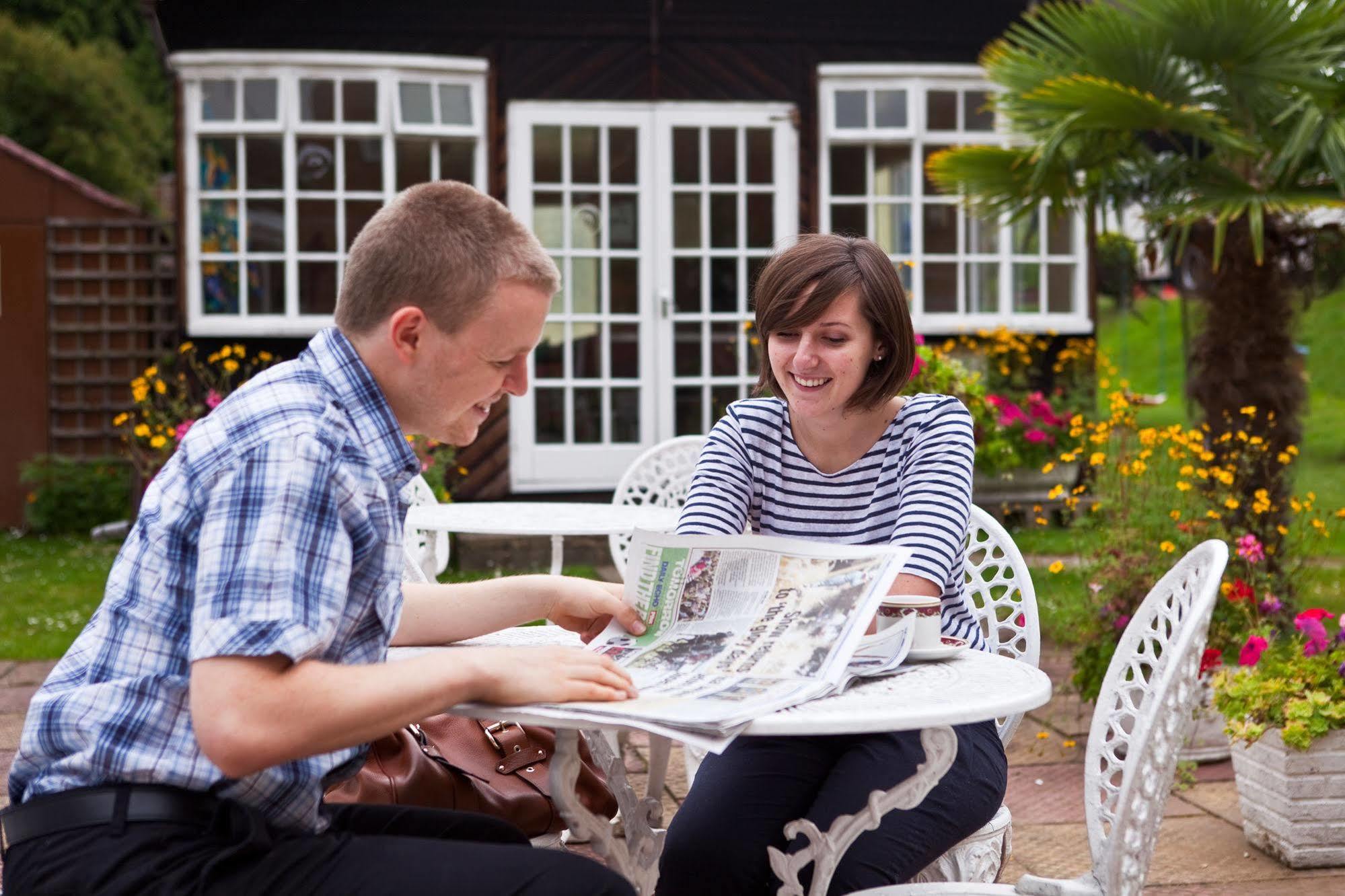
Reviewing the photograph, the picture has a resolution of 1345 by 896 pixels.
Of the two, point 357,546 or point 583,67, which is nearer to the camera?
point 357,546

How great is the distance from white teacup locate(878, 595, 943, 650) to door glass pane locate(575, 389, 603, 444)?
6.81 m

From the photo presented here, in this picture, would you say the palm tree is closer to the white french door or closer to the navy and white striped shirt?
the navy and white striped shirt

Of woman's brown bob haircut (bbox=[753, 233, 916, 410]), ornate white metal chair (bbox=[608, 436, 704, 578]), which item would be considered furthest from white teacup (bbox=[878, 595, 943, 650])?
ornate white metal chair (bbox=[608, 436, 704, 578])

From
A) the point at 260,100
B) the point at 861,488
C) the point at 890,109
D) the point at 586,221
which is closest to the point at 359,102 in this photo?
the point at 260,100

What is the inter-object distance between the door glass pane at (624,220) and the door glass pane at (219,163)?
2233 mm

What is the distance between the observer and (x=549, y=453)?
8656 mm

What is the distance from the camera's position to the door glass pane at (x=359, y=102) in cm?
843

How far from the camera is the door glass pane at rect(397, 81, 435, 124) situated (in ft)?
27.7

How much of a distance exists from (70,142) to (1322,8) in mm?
12989

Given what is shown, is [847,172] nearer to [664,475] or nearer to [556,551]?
[664,475]

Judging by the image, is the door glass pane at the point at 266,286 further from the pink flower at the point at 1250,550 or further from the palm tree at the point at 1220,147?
the pink flower at the point at 1250,550

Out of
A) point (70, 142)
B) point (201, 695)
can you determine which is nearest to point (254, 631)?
point (201, 695)

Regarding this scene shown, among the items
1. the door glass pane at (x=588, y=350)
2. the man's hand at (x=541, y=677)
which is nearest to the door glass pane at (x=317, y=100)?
the door glass pane at (x=588, y=350)

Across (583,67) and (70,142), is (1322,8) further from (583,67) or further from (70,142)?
(70,142)
